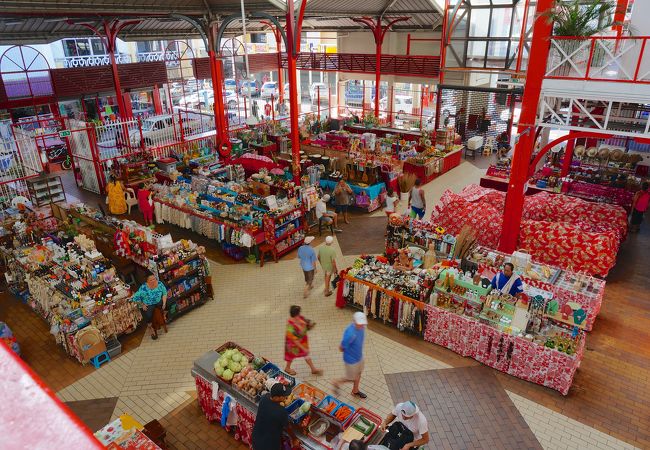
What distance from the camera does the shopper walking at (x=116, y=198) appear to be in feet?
51.5

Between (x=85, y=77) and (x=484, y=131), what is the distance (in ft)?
66.0

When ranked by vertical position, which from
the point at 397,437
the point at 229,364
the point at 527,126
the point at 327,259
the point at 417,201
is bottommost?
the point at 397,437

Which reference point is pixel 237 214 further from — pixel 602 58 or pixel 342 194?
pixel 602 58

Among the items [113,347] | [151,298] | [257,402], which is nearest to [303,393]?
[257,402]

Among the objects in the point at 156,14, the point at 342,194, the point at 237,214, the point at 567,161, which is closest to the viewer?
the point at 237,214

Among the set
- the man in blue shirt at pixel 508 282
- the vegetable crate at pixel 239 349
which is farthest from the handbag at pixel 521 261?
the vegetable crate at pixel 239 349

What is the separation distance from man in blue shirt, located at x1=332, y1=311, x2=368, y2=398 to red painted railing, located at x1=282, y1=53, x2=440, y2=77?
18.4 m

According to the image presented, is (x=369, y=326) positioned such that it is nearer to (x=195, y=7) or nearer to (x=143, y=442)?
Result: (x=143, y=442)

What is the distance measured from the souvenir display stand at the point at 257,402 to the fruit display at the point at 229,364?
0.6 inches

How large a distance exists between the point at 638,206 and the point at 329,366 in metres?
10.6

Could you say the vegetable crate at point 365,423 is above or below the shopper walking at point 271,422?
below

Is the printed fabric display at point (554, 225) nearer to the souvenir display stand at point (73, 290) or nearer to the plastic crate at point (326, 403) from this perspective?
the plastic crate at point (326, 403)

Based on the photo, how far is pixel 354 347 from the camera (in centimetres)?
734

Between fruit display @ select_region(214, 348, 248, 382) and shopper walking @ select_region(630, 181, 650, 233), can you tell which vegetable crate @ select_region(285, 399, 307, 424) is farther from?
shopper walking @ select_region(630, 181, 650, 233)
